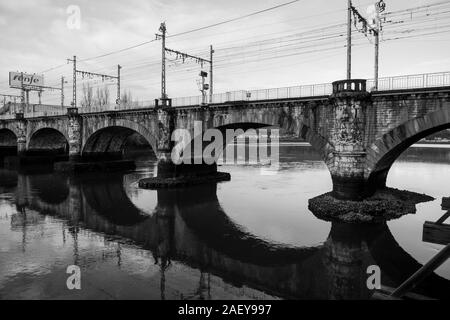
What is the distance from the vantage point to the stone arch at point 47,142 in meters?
48.8

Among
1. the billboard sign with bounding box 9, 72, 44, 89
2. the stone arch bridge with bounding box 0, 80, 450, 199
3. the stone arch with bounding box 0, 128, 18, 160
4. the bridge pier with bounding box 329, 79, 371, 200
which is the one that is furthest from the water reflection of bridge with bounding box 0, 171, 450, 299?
the billboard sign with bounding box 9, 72, 44, 89

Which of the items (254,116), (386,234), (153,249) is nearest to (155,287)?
(153,249)

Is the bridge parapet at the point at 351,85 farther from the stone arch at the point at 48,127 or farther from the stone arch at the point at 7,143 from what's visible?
the stone arch at the point at 7,143

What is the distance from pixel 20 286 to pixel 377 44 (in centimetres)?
2079

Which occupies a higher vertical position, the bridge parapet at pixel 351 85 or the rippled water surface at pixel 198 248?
the bridge parapet at pixel 351 85

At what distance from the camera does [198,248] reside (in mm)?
14516

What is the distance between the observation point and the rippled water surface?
10.6m

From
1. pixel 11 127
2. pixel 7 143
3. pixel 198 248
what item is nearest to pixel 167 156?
pixel 198 248

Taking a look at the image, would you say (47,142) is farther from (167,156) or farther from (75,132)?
(167,156)

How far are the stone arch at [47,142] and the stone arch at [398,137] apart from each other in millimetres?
42450

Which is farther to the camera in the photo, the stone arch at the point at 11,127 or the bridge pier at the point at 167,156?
the stone arch at the point at 11,127

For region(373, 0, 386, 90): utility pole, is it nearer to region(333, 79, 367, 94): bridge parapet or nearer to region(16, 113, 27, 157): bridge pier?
region(333, 79, 367, 94): bridge parapet

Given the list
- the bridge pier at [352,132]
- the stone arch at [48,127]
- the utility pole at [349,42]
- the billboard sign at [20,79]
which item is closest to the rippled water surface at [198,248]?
the bridge pier at [352,132]
